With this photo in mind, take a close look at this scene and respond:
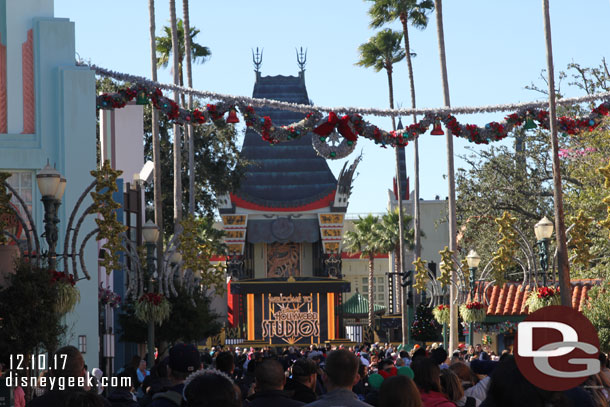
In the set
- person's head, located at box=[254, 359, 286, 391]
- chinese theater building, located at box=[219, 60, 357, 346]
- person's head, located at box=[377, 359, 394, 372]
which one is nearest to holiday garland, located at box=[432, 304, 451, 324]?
person's head, located at box=[377, 359, 394, 372]

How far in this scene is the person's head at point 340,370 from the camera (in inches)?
266

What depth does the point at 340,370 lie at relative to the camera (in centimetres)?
677

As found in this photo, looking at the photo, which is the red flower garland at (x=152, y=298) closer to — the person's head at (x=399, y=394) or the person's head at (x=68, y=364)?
the person's head at (x=68, y=364)

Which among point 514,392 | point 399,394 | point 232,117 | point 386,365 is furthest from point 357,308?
point 514,392

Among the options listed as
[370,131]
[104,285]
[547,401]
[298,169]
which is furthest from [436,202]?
[547,401]

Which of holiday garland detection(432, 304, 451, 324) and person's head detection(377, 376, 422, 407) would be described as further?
holiday garland detection(432, 304, 451, 324)

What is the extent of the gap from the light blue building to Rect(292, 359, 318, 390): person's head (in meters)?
14.8

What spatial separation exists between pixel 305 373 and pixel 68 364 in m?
3.00

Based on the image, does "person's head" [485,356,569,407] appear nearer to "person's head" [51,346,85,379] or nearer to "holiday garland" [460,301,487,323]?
"person's head" [51,346,85,379]

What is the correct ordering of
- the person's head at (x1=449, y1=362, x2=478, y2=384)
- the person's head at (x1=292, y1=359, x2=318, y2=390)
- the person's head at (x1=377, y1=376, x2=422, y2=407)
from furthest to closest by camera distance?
the person's head at (x1=449, y1=362, x2=478, y2=384) → the person's head at (x1=292, y1=359, x2=318, y2=390) → the person's head at (x1=377, y1=376, x2=422, y2=407)

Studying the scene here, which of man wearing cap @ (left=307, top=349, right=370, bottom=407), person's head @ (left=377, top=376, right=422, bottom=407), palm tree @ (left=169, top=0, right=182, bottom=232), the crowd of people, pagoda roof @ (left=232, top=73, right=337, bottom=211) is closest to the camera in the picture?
the crowd of people

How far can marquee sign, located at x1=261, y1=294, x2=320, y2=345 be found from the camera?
72.9 m

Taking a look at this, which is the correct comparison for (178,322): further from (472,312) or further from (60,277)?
(60,277)

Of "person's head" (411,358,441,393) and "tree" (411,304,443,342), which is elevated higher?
"person's head" (411,358,441,393)
